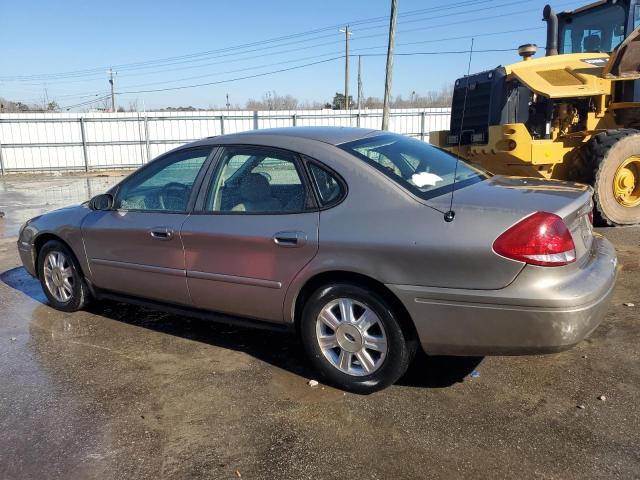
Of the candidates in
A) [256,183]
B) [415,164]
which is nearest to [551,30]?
[415,164]

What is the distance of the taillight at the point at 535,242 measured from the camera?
267 cm

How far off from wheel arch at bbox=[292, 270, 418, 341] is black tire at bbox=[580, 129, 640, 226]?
511 cm

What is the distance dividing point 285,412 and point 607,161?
5.87 metres

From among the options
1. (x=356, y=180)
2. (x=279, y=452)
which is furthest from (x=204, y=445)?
(x=356, y=180)

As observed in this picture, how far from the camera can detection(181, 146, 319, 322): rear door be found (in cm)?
328

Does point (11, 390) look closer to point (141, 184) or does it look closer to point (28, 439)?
point (28, 439)

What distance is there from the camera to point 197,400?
3.23 meters

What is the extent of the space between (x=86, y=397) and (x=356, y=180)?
6.98 ft

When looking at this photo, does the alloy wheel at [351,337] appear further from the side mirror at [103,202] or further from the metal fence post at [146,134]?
the metal fence post at [146,134]

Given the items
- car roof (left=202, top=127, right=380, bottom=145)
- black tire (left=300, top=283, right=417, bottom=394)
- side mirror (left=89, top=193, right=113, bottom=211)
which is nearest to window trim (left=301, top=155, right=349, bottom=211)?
car roof (left=202, top=127, right=380, bottom=145)

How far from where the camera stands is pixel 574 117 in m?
7.43

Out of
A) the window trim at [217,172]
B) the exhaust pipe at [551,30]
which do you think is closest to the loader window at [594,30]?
the exhaust pipe at [551,30]

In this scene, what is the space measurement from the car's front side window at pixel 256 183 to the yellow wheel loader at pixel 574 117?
177 inches

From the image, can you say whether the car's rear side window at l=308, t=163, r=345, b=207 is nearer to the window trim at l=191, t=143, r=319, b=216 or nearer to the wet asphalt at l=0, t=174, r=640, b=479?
the window trim at l=191, t=143, r=319, b=216
